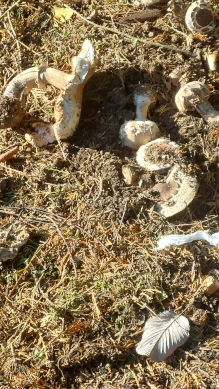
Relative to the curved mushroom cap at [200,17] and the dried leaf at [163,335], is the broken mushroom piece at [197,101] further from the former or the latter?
the dried leaf at [163,335]

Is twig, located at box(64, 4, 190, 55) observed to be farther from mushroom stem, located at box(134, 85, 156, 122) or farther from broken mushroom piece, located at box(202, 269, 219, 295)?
broken mushroom piece, located at box(202, 269, 219, 295)

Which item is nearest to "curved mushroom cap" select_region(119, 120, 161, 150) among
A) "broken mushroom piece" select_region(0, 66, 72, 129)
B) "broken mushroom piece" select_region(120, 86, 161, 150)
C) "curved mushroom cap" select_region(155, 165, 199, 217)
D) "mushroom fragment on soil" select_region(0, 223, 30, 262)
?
"broken mushroom piece" select_region(120, 86, 161, 150)

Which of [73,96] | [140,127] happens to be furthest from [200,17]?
[73,96]

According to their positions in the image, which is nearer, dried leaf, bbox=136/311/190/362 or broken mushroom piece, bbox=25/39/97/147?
dried leaf, bbox=136/311/190/362

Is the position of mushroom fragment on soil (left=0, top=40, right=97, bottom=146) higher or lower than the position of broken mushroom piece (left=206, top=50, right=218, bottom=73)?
lower

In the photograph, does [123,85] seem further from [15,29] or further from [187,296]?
[187,296]

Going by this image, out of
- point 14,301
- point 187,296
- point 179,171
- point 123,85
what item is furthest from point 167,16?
point 14,301

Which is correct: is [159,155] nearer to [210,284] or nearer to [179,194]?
[179,194]
